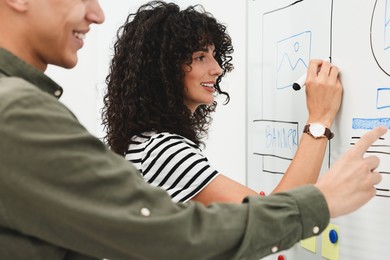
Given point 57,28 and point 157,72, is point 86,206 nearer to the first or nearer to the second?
point 57,28

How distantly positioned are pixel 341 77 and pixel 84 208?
65 cm

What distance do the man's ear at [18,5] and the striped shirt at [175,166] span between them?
1.42 feet

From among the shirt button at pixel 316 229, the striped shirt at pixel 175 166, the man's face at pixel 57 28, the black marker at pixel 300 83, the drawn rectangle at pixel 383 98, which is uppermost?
the man's face at pixel 57 28

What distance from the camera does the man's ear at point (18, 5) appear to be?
2.07 feet

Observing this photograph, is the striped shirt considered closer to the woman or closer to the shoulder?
the woman

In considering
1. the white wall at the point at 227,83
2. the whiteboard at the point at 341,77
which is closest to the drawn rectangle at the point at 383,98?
the whiteboard at the point at 341,77

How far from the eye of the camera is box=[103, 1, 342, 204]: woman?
954mm

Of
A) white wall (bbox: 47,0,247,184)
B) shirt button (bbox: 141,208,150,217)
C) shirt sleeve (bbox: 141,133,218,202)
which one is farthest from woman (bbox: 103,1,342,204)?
shirt button (bbox: 141,208,150,217)

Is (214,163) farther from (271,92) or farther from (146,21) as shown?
(146,21)

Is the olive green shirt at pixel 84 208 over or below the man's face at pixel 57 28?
below

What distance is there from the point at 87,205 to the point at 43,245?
0.33 ft

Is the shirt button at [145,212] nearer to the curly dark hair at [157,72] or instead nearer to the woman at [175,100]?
the woman at [175,100]

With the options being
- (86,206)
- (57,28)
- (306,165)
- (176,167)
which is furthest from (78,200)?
(306,165)

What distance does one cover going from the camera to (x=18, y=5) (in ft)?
2.07
